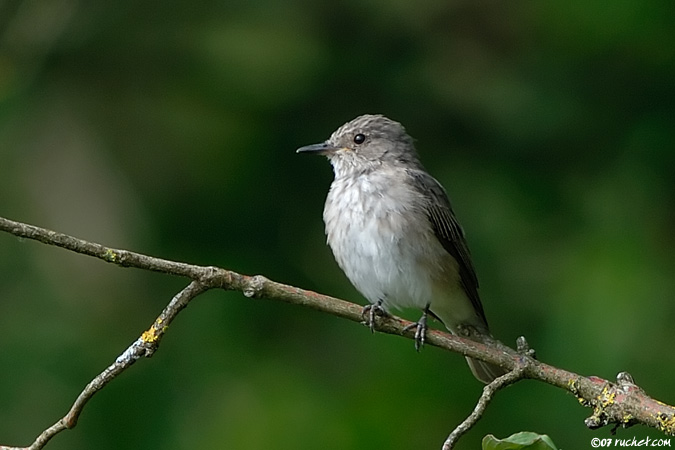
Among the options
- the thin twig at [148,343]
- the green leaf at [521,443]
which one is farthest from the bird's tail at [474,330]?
the green leaf at [521,443]

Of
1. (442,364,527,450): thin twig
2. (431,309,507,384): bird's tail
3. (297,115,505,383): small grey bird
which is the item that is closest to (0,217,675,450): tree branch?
(442,364,527,450): thin twig

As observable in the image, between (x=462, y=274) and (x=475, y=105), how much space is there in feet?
4.73

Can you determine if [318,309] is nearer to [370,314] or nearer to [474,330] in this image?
[370,314]

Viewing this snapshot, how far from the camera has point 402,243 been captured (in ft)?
15.4

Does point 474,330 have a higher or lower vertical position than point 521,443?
higher

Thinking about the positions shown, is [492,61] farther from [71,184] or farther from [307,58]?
[71,184]

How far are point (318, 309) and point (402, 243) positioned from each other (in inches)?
62.0

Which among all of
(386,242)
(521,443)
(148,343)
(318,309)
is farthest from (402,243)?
(521,443)

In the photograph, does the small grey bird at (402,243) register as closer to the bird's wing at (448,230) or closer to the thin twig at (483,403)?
the bird's wing at (448,230)

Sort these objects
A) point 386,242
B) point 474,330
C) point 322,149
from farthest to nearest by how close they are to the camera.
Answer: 1. point 322,149
2. point 474,330
3. point 386,242

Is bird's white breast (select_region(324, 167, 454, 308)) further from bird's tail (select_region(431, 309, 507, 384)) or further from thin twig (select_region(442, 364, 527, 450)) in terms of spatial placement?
thin twig (select_region(442, 364, 527, 450))

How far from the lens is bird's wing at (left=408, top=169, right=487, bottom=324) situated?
491 cm

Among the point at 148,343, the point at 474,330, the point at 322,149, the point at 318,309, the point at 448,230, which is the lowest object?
the point at 148,343

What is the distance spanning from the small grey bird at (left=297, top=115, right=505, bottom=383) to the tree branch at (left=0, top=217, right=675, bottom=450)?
44.9 inches
